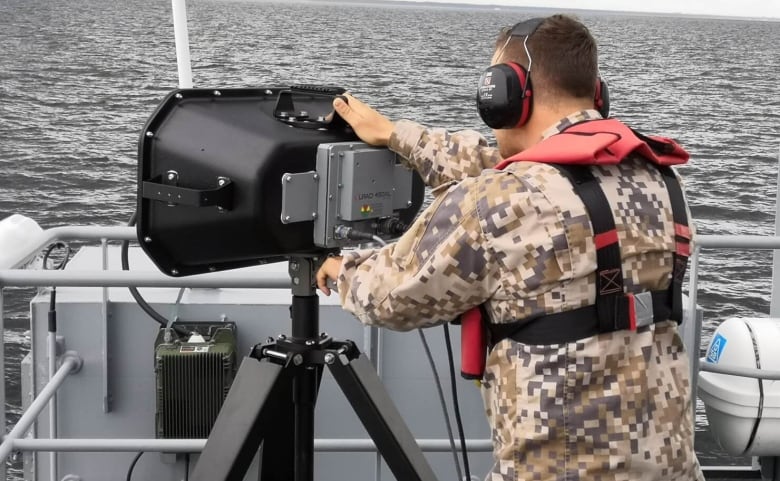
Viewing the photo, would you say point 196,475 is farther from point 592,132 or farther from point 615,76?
point 615,76

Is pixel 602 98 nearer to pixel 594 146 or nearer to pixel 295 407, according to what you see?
pixel 594 146

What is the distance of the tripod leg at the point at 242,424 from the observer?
2689mm

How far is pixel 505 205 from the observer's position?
2201mm

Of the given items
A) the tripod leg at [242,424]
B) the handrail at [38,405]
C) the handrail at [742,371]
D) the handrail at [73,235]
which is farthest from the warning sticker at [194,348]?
the handrail at [742,371]

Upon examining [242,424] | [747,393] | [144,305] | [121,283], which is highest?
[121,283]

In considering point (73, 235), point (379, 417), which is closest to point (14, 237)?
→ point (73, 235)

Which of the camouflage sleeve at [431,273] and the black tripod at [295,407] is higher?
the camouflage sleeve at [431,273]

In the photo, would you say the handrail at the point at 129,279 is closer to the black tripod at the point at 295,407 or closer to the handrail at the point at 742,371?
the black tripod at the point at 295,407

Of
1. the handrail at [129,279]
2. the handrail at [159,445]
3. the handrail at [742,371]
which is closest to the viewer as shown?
Result: the handrail at [129,279]

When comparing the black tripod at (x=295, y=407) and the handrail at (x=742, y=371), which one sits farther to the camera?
the handrail at (x=742, y=371)

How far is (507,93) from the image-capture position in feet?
7.61

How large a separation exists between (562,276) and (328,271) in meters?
0.57

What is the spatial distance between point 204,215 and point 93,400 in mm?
2181

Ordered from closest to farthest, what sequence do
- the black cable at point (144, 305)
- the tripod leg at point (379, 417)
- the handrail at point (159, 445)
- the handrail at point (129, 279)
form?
1. the tripod leg at point (379, 417)
2. the handrail at point (129, 279)
3. the handrail at point (159, 445)
4. the black cable at point (144, 305)
